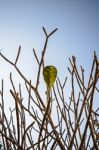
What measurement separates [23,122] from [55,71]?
1.60 ft

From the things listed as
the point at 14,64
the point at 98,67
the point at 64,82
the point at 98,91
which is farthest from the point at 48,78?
the point at 64,82

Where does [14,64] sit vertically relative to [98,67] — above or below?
above

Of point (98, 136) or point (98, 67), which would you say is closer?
point (98, 67)

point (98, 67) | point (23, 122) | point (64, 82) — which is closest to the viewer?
point (98, 67)

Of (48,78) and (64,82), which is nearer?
(48,78)

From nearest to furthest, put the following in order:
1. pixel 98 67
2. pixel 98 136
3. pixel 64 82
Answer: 1. pixel 98 67
2. pixel 98 136
3. pixel 64 82

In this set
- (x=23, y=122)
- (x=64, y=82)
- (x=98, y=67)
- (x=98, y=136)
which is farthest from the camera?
(x=64, y=82)

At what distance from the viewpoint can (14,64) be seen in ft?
3.16

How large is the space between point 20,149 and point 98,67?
0.39 metres

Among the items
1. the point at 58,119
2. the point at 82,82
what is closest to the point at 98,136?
the point at 82,82

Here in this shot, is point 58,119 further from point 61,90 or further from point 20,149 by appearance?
point 20,149

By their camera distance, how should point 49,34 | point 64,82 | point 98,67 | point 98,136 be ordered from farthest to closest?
point 64,82
point 98,136
point 49,34
point 98,67

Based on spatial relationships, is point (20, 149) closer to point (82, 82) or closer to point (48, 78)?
point (48, 78)

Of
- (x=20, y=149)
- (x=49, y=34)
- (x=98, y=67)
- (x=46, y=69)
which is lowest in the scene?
(x=20, y=149)
